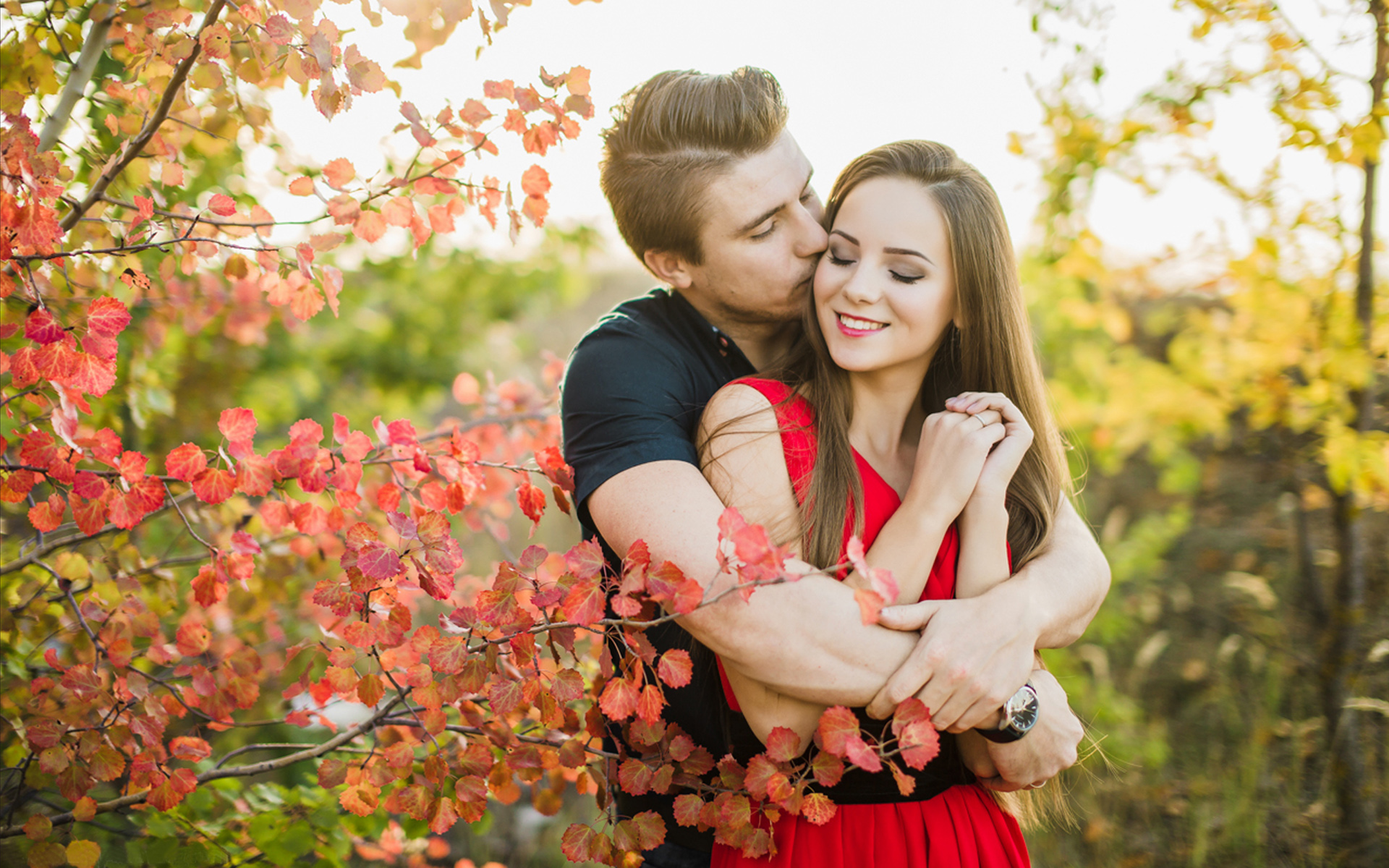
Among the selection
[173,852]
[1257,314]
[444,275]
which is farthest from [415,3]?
[444,275]

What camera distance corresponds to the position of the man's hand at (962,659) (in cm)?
156

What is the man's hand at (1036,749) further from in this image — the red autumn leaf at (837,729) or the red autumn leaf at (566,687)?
the red autumn leaf at (566,687)


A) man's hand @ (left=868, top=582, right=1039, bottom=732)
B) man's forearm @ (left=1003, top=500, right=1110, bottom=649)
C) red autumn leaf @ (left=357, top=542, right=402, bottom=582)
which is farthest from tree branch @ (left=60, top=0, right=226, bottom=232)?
man's forearm @ (left=1003, top=500, right=1110, bottom=649)

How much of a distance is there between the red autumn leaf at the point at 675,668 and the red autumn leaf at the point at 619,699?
63mm

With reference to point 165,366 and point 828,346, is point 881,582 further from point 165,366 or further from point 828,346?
point 165,366

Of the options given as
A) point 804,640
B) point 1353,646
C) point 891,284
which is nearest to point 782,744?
point 804,640

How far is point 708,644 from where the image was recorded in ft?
5.14

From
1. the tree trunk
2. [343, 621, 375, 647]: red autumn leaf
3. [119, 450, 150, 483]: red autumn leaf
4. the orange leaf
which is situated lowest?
the tree trunk

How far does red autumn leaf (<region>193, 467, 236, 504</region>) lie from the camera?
150 centimetres

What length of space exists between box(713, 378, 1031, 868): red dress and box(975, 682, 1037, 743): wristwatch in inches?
8.7

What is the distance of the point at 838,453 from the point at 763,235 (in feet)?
2.00

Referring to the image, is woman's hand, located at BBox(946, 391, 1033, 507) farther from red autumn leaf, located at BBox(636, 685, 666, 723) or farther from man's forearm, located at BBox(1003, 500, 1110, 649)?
red autumn leaf, located at BBox(636, 685, 666, 723)

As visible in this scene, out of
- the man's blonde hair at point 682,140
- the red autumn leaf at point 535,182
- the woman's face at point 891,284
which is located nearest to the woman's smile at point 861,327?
the woman's face at point 891,284

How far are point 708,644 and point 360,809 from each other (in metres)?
0.72
